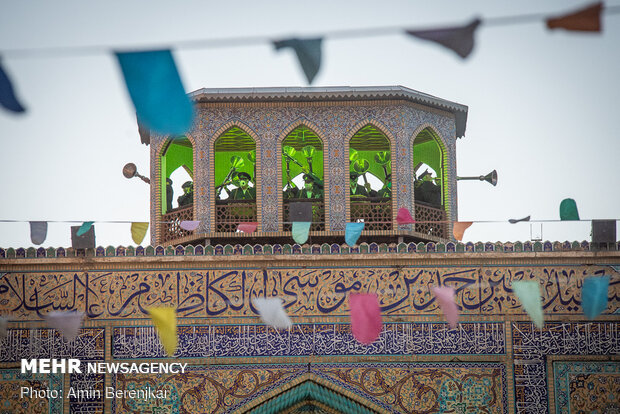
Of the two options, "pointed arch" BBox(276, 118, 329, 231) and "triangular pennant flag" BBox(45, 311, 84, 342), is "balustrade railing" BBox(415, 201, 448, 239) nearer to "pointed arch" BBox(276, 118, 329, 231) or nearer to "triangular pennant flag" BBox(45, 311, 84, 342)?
"pointed arch" BBox(276, 118, 329, 231)

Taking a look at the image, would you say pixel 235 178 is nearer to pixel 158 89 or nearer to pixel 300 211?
pixel 300 211

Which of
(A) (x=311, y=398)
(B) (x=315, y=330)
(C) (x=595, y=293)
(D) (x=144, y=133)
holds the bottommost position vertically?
(A) (x=311, y=398)

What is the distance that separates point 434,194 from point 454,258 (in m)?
1.68

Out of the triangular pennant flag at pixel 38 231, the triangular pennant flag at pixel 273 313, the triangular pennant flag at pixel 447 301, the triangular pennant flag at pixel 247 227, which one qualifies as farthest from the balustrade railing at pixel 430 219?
the triangular pennant flag at pixel 38 231

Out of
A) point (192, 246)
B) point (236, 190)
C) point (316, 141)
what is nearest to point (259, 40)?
point (192, 246)

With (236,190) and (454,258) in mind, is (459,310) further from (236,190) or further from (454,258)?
(236,190)

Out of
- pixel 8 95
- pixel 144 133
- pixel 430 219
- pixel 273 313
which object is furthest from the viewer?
pixel 144 133

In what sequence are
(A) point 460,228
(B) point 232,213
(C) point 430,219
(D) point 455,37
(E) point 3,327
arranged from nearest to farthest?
1. (D) point 455,37
2. (E) point 3,327
3. (A) point 460,228
4. (B) point 232,213
5. (C) point 430,219

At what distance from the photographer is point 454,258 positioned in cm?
1274

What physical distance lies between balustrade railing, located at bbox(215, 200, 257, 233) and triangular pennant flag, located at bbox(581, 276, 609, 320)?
12.0ft

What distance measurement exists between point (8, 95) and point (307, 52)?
1927 mm

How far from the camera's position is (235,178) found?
14.3 m

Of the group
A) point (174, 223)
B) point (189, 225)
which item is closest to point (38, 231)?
point (189, 225)

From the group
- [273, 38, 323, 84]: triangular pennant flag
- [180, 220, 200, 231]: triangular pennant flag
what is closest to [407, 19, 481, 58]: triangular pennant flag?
[273, 38, 323, 84]: triangular pennant flag
